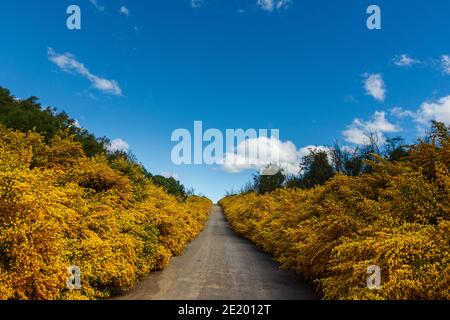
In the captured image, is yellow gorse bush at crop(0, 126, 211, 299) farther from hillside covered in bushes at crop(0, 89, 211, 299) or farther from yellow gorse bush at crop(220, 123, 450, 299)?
yellow gorse bush at crop(220, 123, 450, 299)

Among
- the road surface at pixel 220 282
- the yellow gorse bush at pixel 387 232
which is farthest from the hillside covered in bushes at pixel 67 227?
the yellow gorse bush at pixel 387 232

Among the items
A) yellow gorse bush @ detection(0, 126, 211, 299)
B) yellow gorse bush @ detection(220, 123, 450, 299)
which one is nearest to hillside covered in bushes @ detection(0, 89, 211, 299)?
yellow gorse bush @ detection(0, 126, 211, 299)

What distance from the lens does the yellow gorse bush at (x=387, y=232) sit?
22.0 ft

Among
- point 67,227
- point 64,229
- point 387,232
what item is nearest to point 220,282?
point 64,229

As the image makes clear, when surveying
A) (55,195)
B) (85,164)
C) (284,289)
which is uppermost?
(85,164)

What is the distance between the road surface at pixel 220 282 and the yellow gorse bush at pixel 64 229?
0.68 m

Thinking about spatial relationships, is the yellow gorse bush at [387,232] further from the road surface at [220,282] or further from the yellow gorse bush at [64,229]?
the yellow gorse bush at [64,229]

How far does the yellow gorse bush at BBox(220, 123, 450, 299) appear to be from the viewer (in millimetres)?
6707

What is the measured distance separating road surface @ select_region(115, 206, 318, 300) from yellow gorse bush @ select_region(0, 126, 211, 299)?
2.22 feet
